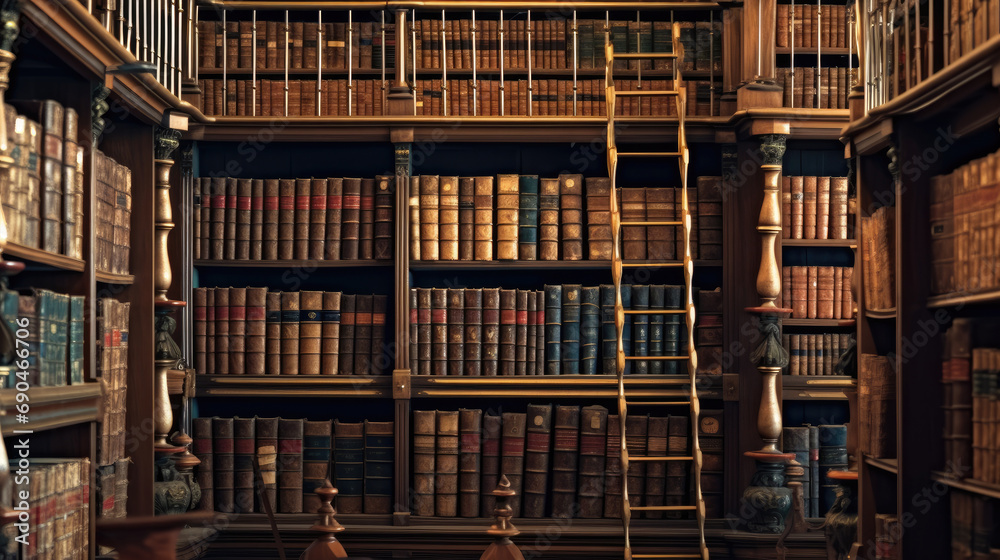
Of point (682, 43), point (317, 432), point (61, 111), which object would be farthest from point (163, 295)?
point (682, 43)

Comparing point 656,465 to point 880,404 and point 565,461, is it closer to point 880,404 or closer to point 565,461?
point 565,461

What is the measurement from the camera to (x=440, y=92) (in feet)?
16.5

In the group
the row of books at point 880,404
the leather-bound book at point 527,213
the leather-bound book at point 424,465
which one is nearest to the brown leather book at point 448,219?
the leather-bound book at point 527,213

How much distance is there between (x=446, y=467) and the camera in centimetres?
482

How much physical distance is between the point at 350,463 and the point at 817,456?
6.84 ft

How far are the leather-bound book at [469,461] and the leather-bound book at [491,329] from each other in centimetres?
11

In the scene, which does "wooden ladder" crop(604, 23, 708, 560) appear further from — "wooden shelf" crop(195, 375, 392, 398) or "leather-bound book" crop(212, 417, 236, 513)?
"leather-bound book" crop(212, 417, 236, 513)

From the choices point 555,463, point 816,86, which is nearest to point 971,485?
point 555,463

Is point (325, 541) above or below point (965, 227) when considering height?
below

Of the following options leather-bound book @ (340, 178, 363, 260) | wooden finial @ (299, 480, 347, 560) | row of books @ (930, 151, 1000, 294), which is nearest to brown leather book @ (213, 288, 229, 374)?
leather-bound book @ (340, 178, 363, 260)

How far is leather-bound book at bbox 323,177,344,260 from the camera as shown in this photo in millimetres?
4883

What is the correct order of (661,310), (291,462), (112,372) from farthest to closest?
(291,462)
(661,310)
(112,372)

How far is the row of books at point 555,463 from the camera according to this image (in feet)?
15.7

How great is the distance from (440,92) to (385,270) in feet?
2.88
